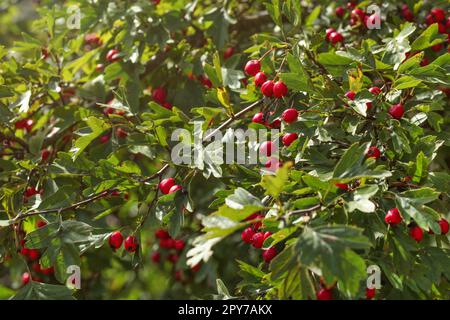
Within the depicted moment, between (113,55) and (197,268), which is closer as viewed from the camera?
(113,55)

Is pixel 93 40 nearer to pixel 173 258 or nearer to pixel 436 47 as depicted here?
pixel 173 258

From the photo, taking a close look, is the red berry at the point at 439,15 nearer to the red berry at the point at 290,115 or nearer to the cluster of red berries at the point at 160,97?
the red berry at the point at 290,115

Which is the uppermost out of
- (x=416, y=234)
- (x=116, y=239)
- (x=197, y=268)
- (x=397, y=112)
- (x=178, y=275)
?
(x=397, y=112)

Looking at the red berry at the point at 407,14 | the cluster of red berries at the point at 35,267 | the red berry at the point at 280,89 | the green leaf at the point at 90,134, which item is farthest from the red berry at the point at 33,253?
the red berry at the point at 407,14

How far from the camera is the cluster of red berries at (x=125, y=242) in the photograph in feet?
6.17

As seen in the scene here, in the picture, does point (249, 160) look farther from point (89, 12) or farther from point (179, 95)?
point (89, 12)

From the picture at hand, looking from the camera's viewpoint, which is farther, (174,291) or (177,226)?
(174,291)

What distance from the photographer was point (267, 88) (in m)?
1.88

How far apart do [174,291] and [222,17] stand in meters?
1.61

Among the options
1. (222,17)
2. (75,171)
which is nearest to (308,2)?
(222,17)

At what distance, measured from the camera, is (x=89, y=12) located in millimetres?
2561

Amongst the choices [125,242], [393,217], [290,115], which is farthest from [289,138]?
[125,242]

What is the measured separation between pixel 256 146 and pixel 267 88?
21 centimetres

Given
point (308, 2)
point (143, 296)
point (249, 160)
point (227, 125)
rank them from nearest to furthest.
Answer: point (249, 160)
point (227, 125)
point (308, 2)
point (143, 296)
